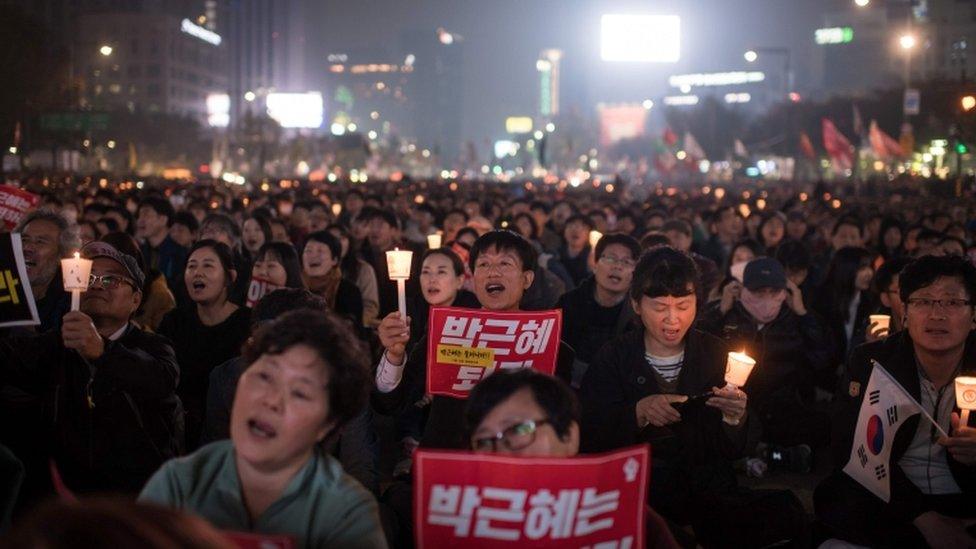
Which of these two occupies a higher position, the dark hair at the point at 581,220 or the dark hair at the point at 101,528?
the dark hair at the point at 581,220

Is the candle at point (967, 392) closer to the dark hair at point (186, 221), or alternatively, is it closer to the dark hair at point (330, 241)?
the dark hair at point (330, 241)

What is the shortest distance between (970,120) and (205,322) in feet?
136

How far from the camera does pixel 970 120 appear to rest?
44.0 meters

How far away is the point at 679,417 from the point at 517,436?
63.6 inches

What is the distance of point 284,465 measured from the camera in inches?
137

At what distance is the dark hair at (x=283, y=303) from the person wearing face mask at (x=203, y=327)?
4.48 ft

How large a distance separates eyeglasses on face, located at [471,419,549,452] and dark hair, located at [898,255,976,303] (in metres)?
2.34

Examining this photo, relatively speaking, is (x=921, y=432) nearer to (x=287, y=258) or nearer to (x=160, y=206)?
(x=287, y=258)

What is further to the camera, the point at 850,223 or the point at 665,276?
the point at 850,223

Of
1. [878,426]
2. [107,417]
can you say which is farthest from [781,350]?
[107,417]

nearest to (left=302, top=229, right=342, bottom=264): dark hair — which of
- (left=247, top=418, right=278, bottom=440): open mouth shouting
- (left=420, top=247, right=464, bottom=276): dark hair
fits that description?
(left=420, top=247, right=464, bottom=276): dark hair

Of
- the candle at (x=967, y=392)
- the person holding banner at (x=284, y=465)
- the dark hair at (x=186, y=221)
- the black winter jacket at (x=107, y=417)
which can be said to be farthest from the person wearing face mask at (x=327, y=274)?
the person holding banner at (x=284, y=465)

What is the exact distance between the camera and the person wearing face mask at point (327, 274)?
9.73 metres

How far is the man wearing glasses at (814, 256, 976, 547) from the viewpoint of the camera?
16.0ft
